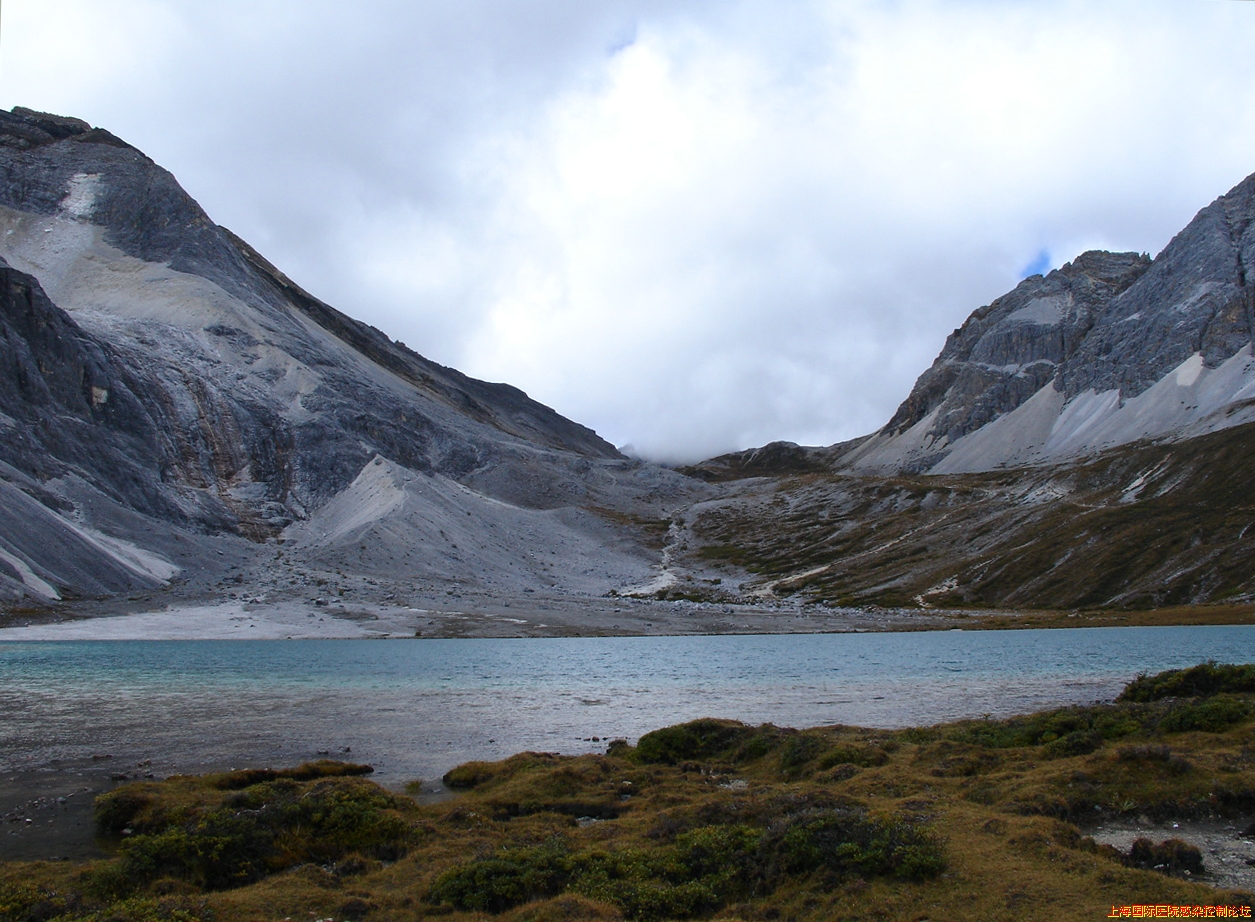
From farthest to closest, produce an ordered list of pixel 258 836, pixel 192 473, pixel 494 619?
pixel 192 473 < pixel 494 619 < pixel 258 836

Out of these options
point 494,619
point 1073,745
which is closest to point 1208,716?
point 1073,745

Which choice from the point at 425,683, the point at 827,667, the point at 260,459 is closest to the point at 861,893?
the point at 425,683

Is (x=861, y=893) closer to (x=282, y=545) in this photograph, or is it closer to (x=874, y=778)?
(x=874, y=778)

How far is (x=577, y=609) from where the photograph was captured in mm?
127875

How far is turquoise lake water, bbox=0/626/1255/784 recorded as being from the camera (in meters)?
37.5

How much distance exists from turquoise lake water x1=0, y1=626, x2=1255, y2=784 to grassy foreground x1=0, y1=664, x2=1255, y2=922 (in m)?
8.33

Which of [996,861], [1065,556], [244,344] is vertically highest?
[244,344]

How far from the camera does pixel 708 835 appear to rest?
62.1 ft

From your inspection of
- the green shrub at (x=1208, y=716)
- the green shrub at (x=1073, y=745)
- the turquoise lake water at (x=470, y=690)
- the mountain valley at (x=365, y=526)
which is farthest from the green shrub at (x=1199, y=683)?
the mountain valley at (x=365, y=526)

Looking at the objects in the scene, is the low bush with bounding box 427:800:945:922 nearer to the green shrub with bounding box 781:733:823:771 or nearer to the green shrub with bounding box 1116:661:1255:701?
the green shrub with bounding box 781:733:823:771

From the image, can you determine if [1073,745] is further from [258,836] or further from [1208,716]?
[258,836]

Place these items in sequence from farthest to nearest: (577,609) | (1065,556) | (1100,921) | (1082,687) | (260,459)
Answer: (260,459) < (1065,556) < (577,609) < (1082,687) < (1100,921)

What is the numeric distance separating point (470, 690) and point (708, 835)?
40.1 meters

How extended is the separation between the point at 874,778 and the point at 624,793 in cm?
797
